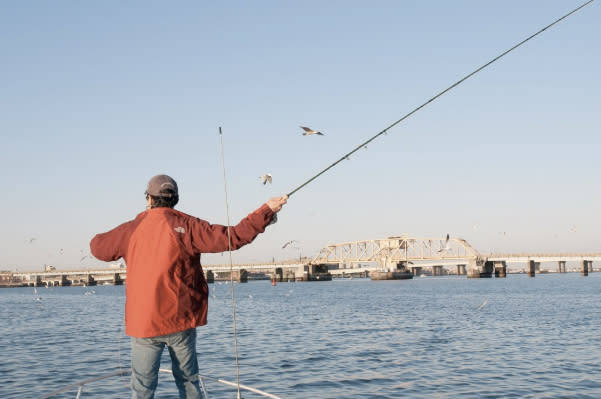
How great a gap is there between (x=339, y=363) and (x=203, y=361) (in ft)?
18.1

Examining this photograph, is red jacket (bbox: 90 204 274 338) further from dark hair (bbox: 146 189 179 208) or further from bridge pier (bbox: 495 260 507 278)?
bridge pier (bbox: 495 260 507 278)

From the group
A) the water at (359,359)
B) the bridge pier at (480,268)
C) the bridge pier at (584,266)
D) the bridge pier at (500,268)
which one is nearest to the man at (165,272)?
the water at (359,359)

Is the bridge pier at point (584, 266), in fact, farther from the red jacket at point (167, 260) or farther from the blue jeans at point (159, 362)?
the red jacket at point (167, 260)

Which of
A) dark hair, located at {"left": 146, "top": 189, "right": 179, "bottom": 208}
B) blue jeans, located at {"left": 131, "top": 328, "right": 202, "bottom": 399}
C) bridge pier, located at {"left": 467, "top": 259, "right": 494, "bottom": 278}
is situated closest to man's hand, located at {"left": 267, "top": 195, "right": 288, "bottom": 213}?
dark hair, located at {"left": 146, "top": 189, "right": 179, "bottom": 208}

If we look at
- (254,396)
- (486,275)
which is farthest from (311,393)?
(486,275)

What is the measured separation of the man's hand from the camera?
16.3ft

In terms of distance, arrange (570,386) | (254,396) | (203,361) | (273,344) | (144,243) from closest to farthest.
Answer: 1. (144,243)
2. (254,396)
3. (570,386)
4. (203,361)
5. (273,344)

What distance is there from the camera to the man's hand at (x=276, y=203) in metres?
4.98

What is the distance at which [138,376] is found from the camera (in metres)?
5.27

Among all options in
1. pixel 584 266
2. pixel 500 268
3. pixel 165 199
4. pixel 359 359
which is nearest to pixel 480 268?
pixel 500 268

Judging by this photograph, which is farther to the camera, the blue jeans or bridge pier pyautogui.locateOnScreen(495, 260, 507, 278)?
bridge pier pyautogui.locateOnScreen(495, 260, 507, 278)

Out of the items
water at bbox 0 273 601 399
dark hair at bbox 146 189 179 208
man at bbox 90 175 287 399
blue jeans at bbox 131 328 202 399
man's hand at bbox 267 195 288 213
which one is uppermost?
dark hair at bbox 146 189 179 208

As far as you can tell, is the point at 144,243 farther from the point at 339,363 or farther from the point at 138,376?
the point at 339,363

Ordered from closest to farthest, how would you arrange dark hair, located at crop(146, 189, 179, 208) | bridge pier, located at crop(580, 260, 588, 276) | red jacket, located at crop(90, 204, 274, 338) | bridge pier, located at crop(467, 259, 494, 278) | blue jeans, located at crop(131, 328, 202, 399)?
1. red jacket, located at crop(90, 204, 274, 338)
2. blue jeans, located at crop(131, 328, 202, 399)
3. dark hair, located at crop(146, 189, 179, 208)
4. bridge pier, located at crop(467, 259, 494, 278)
5. bridge pier, located at crop(580, 260, 588, 276)
